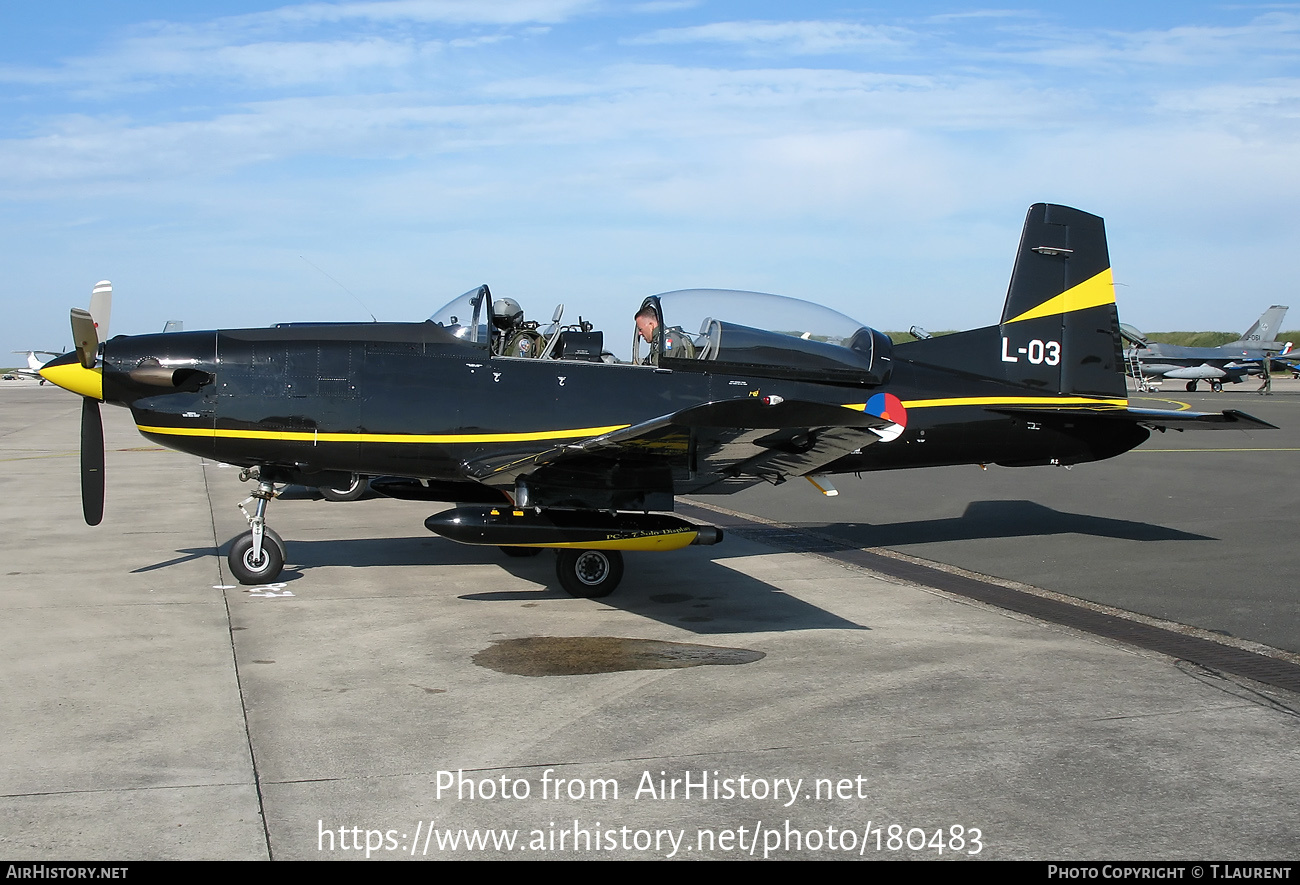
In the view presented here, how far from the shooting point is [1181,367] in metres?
53.4

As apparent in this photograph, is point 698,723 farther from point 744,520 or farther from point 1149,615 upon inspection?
point 744,520

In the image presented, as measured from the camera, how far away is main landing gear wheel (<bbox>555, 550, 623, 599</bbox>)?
781cm

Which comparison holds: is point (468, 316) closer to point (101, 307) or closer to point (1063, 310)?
point (101, 307)

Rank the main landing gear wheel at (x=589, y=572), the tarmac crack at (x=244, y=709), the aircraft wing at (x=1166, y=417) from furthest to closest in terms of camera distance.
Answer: the aircraft wing at (x=1166, y=417)
the main landing gear wheel at (x=589, y=572)
the tarmac crack at (x=244, y=709)

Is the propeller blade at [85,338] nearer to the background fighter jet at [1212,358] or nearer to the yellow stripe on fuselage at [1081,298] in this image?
the yellow stripe on fuselage at [1081,298]

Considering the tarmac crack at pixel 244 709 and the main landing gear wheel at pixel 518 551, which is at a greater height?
the main landing gear wheel at pixel 518 551

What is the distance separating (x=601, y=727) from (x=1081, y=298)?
7702 mm

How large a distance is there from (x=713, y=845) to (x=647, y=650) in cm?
272

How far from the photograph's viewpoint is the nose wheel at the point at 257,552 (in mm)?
7945

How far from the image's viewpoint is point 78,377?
7512 mm

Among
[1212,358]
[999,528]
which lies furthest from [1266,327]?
[999,528]

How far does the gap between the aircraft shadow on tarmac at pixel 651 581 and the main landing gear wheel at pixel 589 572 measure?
10 centimetres

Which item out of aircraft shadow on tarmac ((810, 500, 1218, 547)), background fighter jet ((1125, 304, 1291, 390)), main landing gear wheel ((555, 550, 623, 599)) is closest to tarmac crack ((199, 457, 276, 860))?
main landing gear wheel ((555, 550, 623, 599))

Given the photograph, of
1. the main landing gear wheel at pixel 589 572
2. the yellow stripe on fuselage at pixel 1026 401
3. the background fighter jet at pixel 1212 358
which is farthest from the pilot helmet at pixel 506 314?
the background fighter jet at pixel 1212 358
